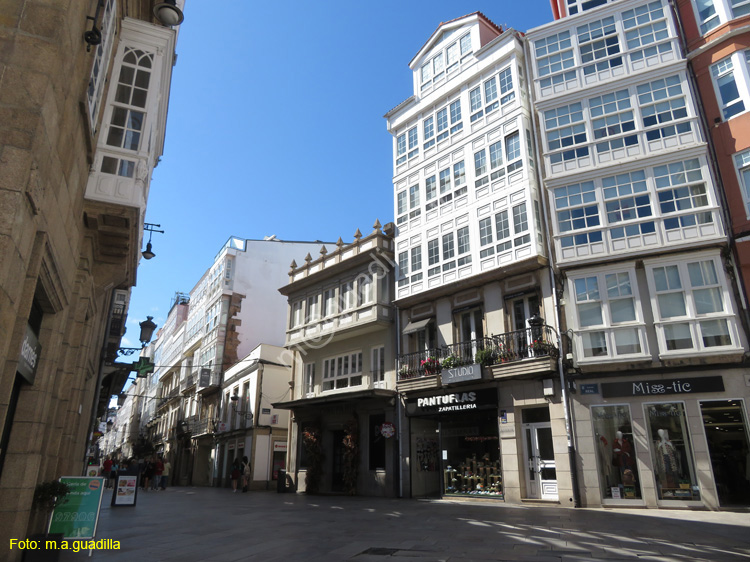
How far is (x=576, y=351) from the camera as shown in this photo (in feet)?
53.5

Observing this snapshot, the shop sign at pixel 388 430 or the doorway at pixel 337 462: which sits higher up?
the shop sign at pixel 388 430

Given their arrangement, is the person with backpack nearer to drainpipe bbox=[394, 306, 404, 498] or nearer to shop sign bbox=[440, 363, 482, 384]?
drainpipe bbox=[394, 306, 404, 498]

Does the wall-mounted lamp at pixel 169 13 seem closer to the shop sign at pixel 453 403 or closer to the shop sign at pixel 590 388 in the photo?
the shop sign at pixel 590 388

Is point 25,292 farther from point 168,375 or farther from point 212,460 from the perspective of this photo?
point 168,375

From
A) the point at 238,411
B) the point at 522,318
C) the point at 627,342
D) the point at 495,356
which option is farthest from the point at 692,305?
the point at 238,411

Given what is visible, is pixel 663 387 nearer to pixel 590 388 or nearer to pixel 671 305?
pixel 590 388

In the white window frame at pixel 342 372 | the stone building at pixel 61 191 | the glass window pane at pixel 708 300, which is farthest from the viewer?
the white window frame at pixel 342 372

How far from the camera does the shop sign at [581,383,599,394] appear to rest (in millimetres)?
15906

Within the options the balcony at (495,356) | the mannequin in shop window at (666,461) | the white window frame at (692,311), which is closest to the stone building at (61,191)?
the balcony at (495,356)

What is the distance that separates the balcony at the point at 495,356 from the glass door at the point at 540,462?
211cm

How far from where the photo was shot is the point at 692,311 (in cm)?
1505

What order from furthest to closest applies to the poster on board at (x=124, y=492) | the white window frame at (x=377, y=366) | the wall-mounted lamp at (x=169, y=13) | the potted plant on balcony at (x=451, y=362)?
the white window frame at (x=377, y=366) < the potted plant on balcony at (x=451, y=362) < the poster on board at (x=124, y=492) < the wall-mounted lamp at (x=169, y=13)

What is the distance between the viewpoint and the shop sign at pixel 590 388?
15.9 meters

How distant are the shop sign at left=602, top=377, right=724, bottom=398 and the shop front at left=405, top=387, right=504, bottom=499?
3966 mm
